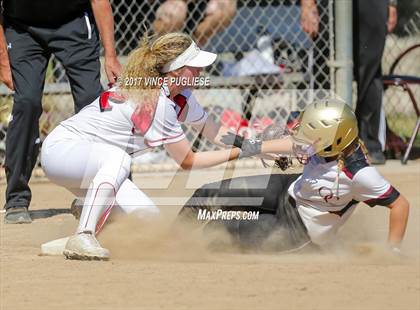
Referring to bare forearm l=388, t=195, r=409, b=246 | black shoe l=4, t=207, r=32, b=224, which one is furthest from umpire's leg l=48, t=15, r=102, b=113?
bare forearm l=388, t=195, r=409, b=246

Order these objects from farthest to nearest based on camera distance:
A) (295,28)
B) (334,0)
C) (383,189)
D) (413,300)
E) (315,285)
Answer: (295,28) → (334,0) → (383,189) → (315,285) → (413,300)

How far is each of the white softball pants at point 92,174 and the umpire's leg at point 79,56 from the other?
871 millimetres

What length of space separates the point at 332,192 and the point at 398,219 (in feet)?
1.24

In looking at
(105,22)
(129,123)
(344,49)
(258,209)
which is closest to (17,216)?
(105,22)

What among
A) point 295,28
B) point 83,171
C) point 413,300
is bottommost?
point 295,28

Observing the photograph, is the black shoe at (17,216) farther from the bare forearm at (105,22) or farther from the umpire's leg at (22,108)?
the bare forearm at (105,22)

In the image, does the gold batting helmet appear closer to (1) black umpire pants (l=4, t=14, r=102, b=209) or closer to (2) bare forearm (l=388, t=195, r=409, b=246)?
(2) bare forearm (l=388, t=195, r=409, b=246)

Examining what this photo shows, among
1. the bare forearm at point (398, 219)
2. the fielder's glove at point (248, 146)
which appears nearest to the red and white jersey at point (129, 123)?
the fielder's glove at point (248, 146)

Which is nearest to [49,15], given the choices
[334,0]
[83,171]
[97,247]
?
[83,171]

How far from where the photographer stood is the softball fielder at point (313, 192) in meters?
5.25

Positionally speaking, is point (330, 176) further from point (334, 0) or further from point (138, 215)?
point (334, 0)

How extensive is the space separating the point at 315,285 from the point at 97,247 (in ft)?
4.32

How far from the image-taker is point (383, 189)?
17.1ft

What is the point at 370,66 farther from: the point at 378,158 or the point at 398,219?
the point at 398,219
